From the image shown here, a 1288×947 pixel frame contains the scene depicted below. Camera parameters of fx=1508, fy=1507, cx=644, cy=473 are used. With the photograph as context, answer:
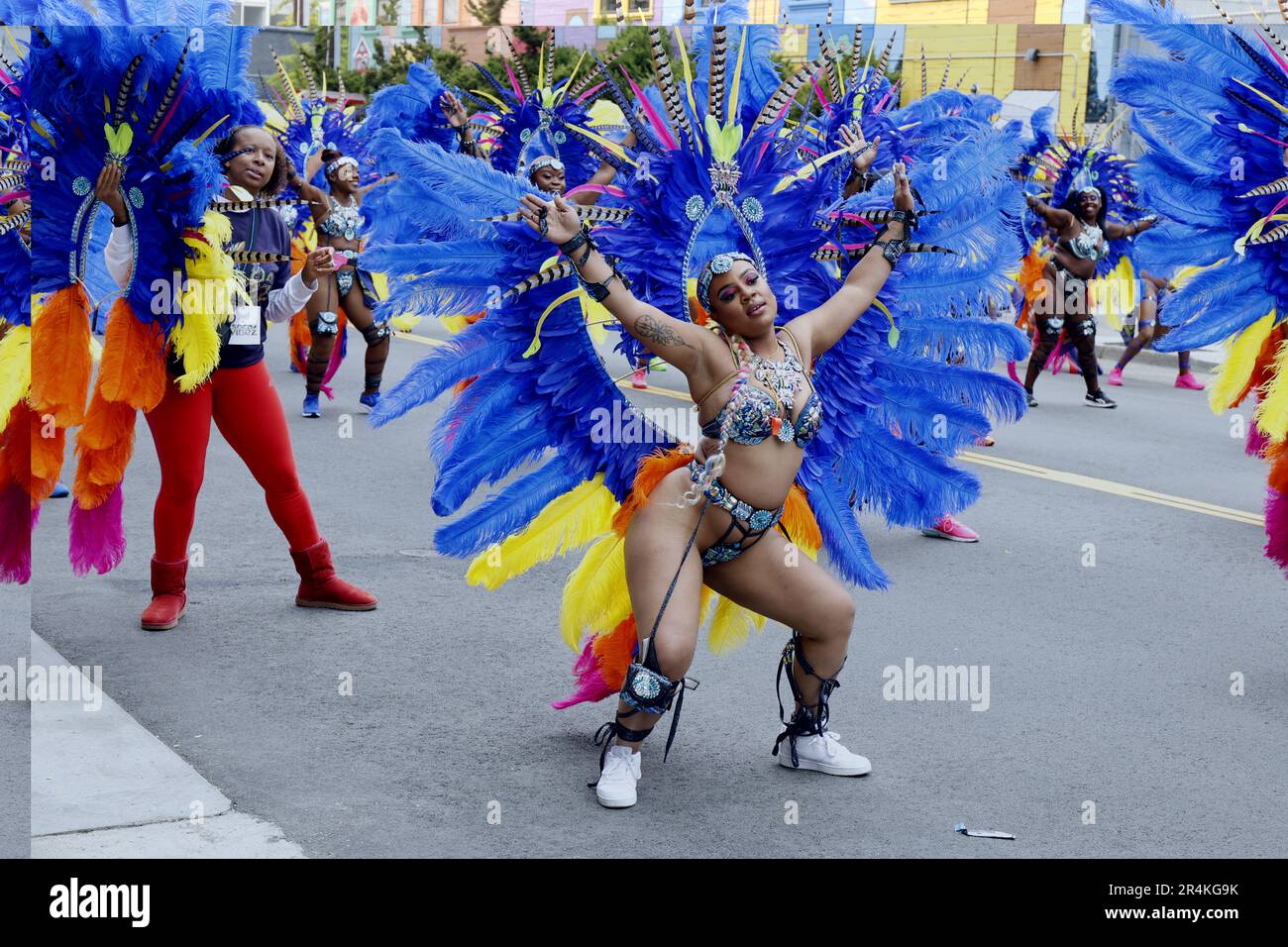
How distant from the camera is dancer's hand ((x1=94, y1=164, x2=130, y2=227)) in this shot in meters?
5.38

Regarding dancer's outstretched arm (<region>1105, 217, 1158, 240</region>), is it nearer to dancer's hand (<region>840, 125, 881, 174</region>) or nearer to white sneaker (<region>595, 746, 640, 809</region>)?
dancer's hand (<region>840, 125, 881, 174</region>)

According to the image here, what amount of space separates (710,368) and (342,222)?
23.2ft

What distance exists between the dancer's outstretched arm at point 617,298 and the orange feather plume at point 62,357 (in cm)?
222

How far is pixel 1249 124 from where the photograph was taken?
5.83m

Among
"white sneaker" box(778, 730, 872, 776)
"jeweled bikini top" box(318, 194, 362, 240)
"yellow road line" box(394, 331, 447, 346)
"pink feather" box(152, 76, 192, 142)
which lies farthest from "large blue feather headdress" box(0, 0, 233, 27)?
"yellow road line" box(394, 331, 447, 346)

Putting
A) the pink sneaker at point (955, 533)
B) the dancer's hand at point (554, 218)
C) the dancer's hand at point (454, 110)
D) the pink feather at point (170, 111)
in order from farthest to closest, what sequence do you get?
the dancer's hand at point (454, 110), the pink sneaker at point (955, 533), the pink feather at point (170, 111), the dancer's hand at point (554, 218)

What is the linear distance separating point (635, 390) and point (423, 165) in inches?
345

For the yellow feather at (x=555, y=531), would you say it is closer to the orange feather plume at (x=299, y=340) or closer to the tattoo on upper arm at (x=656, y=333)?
the tattoo on upper arm at (x=656, y=333)

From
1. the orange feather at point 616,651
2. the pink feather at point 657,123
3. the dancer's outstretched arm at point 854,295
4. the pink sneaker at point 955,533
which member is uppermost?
the pink feather at point 657,123

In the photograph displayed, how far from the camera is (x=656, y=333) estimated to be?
13.8 feet

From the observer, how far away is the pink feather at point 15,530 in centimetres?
572

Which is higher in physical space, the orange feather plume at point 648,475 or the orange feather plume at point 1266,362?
the orange feather plume at point 1266,362

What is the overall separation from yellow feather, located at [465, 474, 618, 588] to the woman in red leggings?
1.51 m

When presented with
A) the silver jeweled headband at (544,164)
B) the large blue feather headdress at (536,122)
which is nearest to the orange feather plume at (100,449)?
the silver jeweled headband at (544,164)
